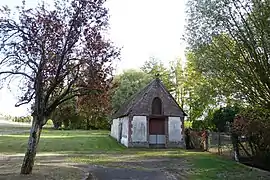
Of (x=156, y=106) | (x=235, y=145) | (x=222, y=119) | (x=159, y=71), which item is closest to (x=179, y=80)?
(x=159, y=71)

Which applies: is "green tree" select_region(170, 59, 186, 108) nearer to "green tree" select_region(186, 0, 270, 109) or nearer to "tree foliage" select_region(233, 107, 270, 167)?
"tree foliage" select_region(233, 107, 270, 167)

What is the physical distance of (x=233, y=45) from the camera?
49.9 feet

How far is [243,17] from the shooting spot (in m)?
14.4

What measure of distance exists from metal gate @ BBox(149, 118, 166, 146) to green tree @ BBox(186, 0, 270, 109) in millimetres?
18244

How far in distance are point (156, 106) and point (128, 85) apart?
64.7ft

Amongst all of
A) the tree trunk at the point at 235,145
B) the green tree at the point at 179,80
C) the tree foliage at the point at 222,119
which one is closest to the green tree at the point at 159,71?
the green tree at the point at 179,80

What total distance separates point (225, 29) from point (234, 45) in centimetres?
82

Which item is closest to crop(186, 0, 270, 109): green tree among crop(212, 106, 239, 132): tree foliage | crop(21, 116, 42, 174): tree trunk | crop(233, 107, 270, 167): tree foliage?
crop(233, 107, 270, 167): tree foliage

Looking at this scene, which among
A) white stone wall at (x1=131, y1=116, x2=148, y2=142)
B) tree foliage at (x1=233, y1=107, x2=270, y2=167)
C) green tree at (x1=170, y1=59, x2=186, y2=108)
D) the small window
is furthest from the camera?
green tree at (x1=170, y1=59, x2=186, y2=108)

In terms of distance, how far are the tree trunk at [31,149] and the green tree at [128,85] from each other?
3626 cm

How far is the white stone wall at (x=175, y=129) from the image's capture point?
33.8 meters

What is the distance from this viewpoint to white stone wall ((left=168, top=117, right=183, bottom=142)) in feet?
111

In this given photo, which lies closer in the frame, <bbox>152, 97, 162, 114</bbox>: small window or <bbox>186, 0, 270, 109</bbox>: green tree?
<bbox>186, 0, 270, 109</bbox>: green tree

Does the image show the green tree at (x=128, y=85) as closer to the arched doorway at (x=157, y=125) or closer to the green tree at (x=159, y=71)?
the green tree at (x=159, y=71)
